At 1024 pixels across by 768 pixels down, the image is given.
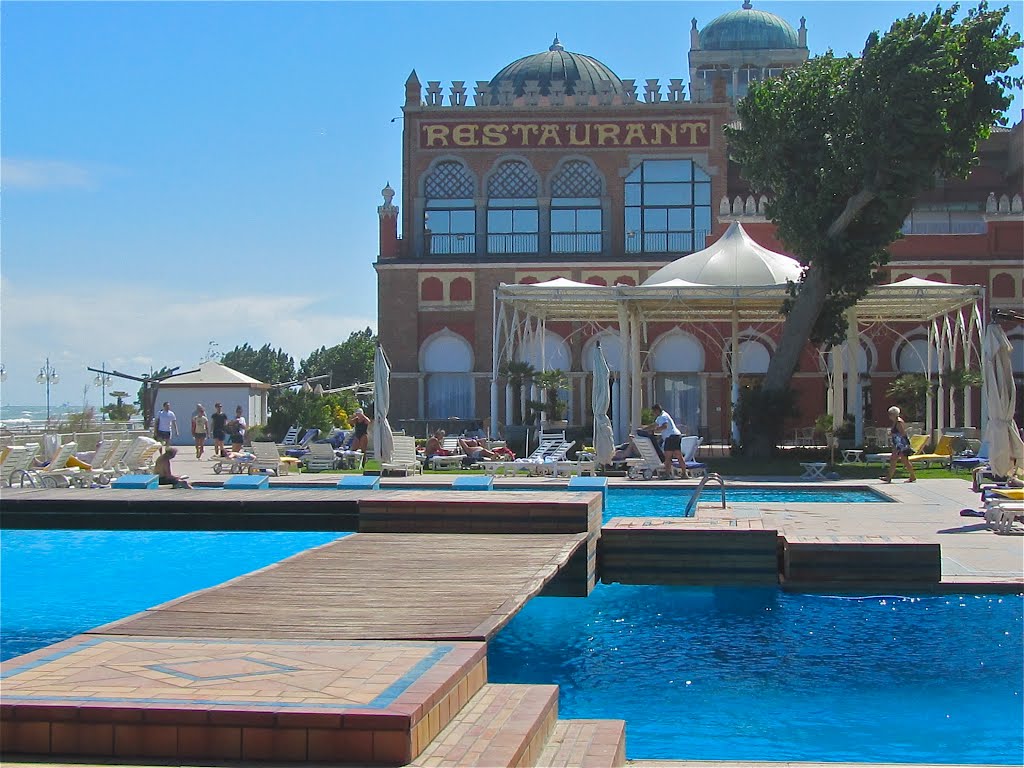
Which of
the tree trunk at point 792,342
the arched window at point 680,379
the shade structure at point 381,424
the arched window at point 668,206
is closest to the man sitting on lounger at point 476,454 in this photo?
the shade structure at point 381,424

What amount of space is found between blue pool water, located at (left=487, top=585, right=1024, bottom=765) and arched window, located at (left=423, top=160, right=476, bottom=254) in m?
29.8

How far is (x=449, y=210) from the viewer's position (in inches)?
1545

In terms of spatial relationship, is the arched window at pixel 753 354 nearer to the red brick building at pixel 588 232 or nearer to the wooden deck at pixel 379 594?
the red brick building at pixel 588 232

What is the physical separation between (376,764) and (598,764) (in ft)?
Answer: 3.12

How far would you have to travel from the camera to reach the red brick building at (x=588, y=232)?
117 ft

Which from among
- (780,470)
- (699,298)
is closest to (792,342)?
(699,298)

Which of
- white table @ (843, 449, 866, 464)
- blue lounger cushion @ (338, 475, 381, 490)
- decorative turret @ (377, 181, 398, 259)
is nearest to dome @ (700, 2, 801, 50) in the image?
decorative turret @ (377, 181, 398, 259)

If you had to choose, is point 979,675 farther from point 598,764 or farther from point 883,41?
point 883,41

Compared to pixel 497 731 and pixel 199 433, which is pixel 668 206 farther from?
pixel 497 731

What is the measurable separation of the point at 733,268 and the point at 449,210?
13.9 meters

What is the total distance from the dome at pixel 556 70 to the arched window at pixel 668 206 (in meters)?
5.59

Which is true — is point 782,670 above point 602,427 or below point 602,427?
below

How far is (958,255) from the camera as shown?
35312 millimetres

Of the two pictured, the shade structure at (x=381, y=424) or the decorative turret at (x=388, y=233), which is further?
the decorative turret at (x=388, y=233)
